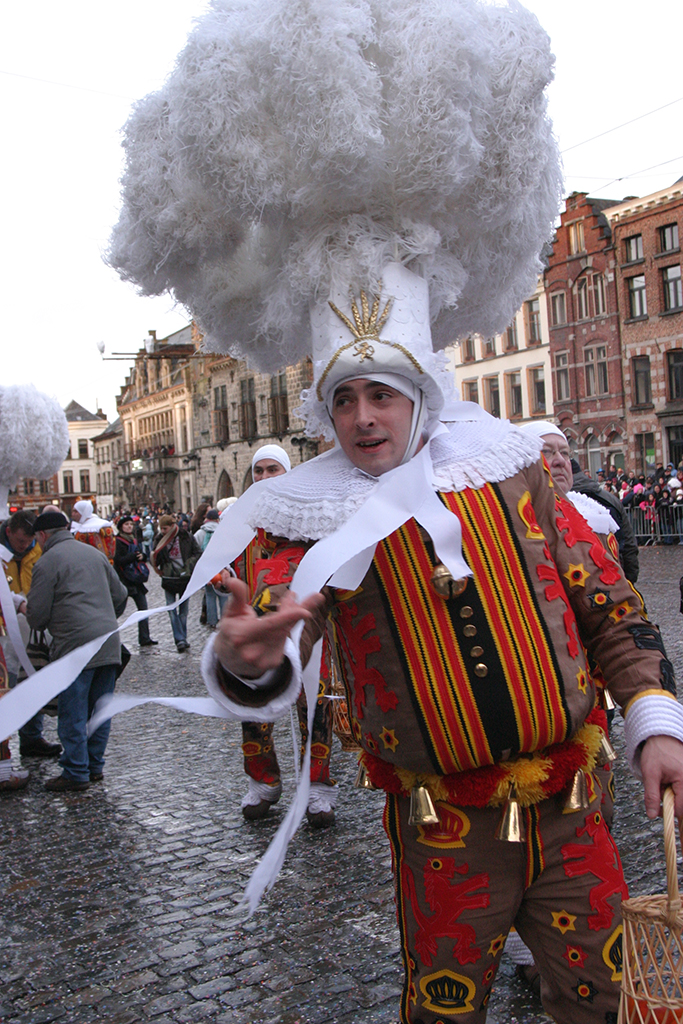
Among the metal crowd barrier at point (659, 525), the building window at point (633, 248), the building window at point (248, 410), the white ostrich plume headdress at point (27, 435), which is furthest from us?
the building window at point (248, 410)

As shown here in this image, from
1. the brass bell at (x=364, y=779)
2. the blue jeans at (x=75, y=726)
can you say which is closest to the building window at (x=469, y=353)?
the blue jeans at (x=75, y=726)

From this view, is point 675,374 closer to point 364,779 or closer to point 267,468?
point 267,468

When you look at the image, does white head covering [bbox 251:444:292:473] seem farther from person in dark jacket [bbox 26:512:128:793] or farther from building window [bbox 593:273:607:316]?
building window [bbox 593:273:607:316]

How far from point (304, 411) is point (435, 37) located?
35.4 inches

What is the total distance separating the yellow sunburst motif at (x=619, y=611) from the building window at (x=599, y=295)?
3248 centimetres

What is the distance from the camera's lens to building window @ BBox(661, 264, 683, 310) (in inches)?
1170

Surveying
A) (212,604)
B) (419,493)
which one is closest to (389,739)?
(419,493)

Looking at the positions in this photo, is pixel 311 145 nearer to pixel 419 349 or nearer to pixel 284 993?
pixel 419 349

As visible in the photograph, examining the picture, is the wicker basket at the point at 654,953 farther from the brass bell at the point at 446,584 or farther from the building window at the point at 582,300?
the building window at the point at 582,300

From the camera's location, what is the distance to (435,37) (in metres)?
2.04

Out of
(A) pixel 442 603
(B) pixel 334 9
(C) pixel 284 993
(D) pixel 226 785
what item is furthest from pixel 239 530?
(D) pixel 226 785

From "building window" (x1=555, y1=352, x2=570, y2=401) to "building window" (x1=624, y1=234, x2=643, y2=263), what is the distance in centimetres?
408

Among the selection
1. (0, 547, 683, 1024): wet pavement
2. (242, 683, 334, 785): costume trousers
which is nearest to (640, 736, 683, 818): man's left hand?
(0, 547, 683, 1024): wet pavement

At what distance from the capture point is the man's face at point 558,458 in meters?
4.57
